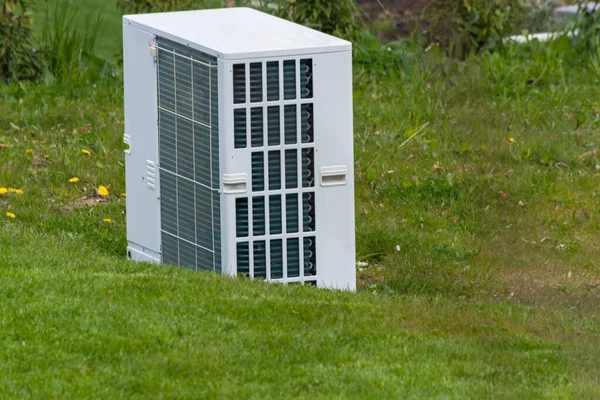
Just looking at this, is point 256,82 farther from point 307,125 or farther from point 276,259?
point 276,259

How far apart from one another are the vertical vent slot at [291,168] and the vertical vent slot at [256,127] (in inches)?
5.8

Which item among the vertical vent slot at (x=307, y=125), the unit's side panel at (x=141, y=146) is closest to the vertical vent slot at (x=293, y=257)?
the vertical vent slot at (x=307, y=125)

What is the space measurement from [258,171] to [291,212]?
26 cm

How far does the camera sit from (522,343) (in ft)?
14.8

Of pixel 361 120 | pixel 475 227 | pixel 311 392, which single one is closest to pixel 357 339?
pixel 311 392

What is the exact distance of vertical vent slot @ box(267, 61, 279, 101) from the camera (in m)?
5.19

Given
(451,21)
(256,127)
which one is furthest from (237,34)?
(451,21)

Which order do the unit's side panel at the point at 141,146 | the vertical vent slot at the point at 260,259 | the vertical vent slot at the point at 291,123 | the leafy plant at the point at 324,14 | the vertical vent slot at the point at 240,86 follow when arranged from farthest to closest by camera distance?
the leafy plant at the point at 324,14 < the unit's side panel at the point at 141,146 < the vertical vent slot at the point at 260,259 < the vertical vent slot at the point at 291,123 < the vertical vent slot at the point at 240,86

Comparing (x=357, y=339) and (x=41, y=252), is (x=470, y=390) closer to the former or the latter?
(x=357, y=339)

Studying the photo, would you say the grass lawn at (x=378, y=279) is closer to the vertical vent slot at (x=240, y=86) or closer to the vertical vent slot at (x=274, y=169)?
the vertical vent slot at (x=274, y=169)

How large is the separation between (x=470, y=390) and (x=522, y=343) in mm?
706

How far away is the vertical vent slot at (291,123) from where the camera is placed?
527 centimetres

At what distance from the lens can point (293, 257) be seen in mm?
5449

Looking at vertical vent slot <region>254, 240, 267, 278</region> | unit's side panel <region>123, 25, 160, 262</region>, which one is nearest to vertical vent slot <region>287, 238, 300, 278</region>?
vertical vent slot <region>254, 240, 267, 278</region>
